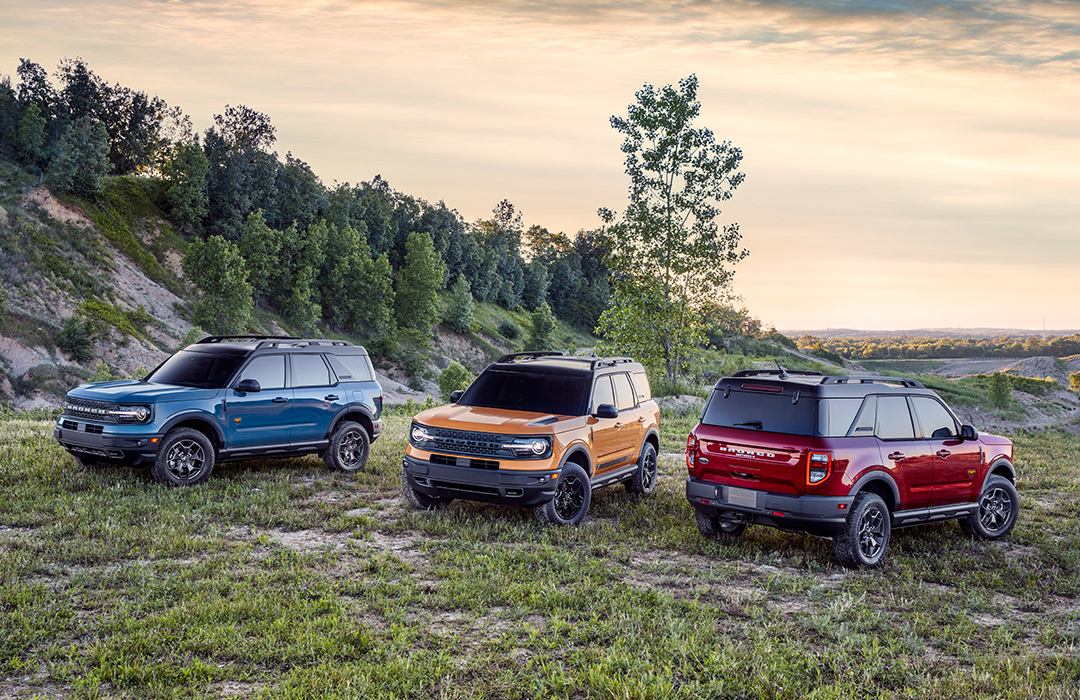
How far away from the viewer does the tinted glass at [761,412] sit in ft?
25.9

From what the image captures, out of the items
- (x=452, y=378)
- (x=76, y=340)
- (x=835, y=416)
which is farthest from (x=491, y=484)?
(x=76, y=340)

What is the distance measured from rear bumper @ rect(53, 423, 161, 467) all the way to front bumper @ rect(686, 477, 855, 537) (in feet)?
23.7

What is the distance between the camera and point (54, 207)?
60.6 m

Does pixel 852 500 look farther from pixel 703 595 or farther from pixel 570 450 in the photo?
pixel 570 450

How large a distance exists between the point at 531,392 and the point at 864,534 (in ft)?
14.5

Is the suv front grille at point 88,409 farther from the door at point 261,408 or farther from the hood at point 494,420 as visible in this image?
the hood at point 494,420

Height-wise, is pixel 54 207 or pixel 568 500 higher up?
pixel 54 207

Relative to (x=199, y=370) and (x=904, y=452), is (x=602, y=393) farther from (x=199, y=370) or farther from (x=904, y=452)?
(x=199, y=370)

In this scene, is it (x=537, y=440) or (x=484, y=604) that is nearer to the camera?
(x=484, y=604)

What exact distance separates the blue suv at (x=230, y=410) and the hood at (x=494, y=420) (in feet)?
10.3

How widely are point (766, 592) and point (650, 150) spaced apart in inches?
974

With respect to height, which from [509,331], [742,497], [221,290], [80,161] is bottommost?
[742,497]

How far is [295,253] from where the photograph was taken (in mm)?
78812

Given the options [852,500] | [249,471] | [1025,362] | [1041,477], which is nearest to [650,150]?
[1041,477]
